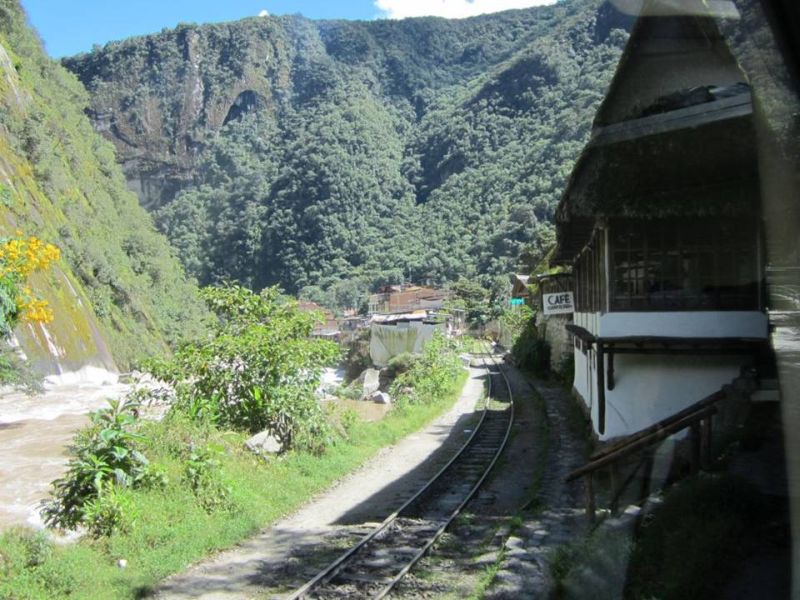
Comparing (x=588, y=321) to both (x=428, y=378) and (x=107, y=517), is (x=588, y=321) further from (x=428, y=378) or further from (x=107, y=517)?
(x=428, y=378)

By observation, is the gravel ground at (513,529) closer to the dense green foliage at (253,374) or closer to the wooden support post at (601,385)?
the wooden support post at (601,385)

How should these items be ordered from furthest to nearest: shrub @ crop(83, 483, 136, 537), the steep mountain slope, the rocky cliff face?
1. the rocky cliff face
2. the steep mountain slope
3. shrub @ crop(83, 483, 136, 537)

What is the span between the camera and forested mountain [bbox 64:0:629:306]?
277ft

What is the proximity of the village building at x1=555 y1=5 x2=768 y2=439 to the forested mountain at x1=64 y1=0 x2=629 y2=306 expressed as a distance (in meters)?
43.5

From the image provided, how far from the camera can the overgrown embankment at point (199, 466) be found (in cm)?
695

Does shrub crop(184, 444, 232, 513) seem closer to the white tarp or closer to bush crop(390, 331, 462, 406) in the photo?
bush crop(390, 331, 462, 406)

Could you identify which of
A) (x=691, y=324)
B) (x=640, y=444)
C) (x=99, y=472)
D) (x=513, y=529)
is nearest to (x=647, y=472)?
(x=640, y=444)

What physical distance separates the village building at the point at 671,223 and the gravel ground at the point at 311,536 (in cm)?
365

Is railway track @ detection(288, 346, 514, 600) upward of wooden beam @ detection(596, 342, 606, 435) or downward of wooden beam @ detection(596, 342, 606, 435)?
downward

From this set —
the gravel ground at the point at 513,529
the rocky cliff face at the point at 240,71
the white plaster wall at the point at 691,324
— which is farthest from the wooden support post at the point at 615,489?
the rocky cliff face at the point at 240,71

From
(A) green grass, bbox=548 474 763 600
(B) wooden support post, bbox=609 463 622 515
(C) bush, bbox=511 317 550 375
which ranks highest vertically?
(A) green grass, bbox=548 474 763 600

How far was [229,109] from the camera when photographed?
589 ft

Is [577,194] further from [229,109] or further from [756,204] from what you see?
[229,109]

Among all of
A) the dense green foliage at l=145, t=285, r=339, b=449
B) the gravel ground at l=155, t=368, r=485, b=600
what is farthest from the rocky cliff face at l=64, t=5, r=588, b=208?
the gravel ground at l=155, t=368, r=485, b=600
